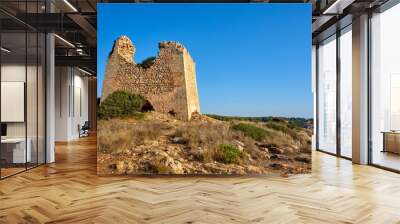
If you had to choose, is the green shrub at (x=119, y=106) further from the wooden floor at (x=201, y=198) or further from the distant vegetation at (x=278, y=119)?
the distant vegetation at (x=278, y=119)

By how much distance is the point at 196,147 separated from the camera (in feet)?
20.4

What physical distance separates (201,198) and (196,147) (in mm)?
1671

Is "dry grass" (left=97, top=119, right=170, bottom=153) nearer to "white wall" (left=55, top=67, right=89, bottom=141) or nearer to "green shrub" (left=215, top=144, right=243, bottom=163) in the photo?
"green shrub" (left=215, top=144, right=243, bottom=163)

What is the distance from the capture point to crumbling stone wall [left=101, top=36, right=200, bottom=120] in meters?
6.25

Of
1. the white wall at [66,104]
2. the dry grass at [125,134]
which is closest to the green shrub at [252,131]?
the dry grass at [125,134]

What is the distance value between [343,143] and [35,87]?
6.82m

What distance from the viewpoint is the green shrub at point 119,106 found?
6254mm

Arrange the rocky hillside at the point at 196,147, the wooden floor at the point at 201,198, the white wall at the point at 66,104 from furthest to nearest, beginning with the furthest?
the white wall at the point at 66,104, the rocky hillside at the point at 196,147, the wooden floor at the point at 201,198

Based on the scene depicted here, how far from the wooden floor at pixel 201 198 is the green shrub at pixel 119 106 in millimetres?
1070

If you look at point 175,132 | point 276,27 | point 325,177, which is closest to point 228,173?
point 175,132

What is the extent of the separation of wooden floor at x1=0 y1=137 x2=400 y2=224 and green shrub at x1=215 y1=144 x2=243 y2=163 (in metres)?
0.36

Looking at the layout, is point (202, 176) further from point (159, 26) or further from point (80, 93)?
point (80, 93)

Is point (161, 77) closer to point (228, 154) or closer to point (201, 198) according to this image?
point (228, 154)

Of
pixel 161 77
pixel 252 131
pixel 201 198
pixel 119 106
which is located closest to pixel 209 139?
pixel 252 131
